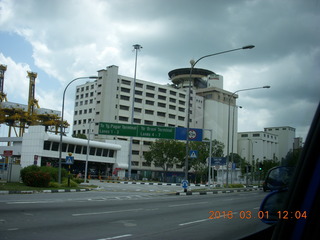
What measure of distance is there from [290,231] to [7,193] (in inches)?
778

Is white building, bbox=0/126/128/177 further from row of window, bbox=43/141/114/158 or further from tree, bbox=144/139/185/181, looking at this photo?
tree, bbox=144/139/185/181

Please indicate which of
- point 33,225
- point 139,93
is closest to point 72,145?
point 139,93

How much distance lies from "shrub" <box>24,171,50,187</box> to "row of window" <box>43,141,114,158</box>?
29.5 meters

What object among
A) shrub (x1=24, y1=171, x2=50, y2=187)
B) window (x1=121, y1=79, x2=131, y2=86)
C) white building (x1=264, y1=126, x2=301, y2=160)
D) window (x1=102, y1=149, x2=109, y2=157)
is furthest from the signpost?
window (x1=121, y1=79, x2=131, y2=86)

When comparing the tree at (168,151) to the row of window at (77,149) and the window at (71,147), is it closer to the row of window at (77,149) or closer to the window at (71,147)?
the row of window at (77,149)

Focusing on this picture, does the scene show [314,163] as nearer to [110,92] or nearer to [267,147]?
[267,147]

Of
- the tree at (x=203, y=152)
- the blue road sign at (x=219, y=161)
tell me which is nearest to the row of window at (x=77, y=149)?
the tree at (x=203, y=152)

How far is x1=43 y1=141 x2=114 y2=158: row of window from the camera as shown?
53.1 meters

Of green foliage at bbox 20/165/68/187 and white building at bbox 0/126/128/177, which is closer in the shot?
green foliage at bbox 20/165/68/187

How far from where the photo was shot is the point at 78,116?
85.3 metres

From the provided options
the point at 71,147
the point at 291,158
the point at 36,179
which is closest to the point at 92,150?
the point at 71,147

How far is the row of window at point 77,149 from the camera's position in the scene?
53.1m


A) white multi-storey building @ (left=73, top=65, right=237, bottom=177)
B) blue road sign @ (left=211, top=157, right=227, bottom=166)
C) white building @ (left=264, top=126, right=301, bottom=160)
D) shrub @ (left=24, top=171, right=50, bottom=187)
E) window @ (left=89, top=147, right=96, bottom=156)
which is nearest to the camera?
white building @ (left=264, top=126, right=301, bottom=160)

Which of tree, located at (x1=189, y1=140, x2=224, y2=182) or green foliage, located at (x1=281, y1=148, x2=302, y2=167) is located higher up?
tree, located at (x1=189, y1=140, x2=224, y2=182)
